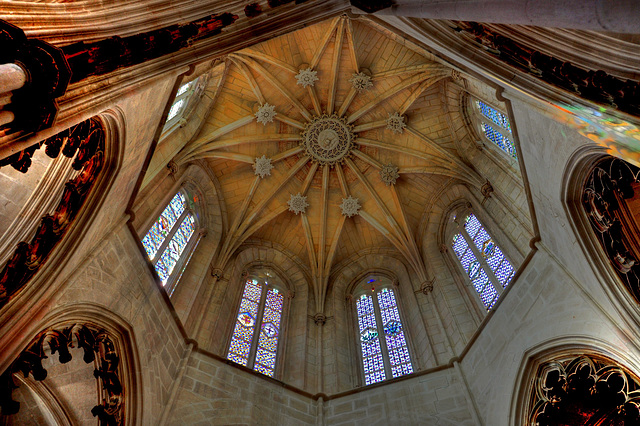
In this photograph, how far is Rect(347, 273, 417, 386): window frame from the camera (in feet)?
32.3

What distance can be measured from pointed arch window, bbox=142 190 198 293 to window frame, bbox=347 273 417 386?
430cm

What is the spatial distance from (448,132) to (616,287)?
26.1ft

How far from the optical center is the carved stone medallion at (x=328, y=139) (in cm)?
1412

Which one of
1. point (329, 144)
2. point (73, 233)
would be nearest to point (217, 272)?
point (329, 144)

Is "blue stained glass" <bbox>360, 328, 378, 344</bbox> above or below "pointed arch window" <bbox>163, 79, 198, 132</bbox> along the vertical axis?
below

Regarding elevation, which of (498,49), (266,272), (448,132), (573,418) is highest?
(448,132)

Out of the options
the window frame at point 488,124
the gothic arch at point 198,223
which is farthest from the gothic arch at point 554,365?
the gothic arch at point 198,223

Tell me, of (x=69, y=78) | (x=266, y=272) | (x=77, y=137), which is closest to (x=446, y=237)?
(x=266, y=272)

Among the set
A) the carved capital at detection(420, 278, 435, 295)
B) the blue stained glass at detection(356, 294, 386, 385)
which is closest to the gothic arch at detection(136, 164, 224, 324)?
the blue stained glass at detection(356, 294, 386, 385)

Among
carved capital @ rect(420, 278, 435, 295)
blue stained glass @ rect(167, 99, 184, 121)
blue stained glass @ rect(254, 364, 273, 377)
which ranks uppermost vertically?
blue stained glass @ rect(167, 99, 184, 121)

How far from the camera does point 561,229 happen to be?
650 centimetres

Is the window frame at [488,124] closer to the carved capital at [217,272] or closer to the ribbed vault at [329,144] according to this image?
the ribbed vault at [329,144]

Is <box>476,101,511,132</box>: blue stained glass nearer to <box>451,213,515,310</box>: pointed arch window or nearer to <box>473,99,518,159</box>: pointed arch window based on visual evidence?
<box>473,99,518,159</box>: pointed arch window

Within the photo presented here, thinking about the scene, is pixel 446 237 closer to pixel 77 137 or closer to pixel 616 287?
pixel 616 287
